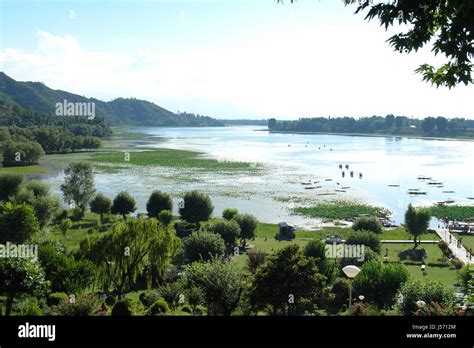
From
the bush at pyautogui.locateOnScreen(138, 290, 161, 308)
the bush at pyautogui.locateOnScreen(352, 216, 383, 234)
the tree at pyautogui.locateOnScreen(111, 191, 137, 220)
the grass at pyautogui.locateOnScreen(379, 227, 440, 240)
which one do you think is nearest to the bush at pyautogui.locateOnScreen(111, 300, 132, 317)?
the bush at pyautogui.locateOnScreen(138, 290, 161, 308)

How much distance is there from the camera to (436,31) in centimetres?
740

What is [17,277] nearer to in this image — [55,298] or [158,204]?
→ [55,298]

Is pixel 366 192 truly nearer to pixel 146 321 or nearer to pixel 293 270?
pixel 293 270

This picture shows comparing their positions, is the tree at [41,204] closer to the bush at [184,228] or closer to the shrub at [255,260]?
the bush at [184,228]

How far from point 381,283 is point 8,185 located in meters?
42.1

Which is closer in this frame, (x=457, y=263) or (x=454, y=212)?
(x=457, y=263)

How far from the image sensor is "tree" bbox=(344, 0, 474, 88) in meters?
6.96

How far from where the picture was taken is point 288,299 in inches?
846

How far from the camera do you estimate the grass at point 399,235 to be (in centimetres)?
4594

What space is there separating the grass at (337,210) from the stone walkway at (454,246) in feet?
30.0

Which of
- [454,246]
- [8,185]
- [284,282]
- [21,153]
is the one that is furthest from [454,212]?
[21,153]

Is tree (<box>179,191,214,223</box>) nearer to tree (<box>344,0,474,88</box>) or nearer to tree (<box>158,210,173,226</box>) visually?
tree (<box>158,210,173,226</box>)

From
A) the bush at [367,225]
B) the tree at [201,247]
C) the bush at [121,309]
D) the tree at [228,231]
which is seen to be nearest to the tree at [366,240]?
the bush at [367,225]

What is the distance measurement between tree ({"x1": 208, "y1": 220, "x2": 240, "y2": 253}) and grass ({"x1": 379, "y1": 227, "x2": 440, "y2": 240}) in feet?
49.4
